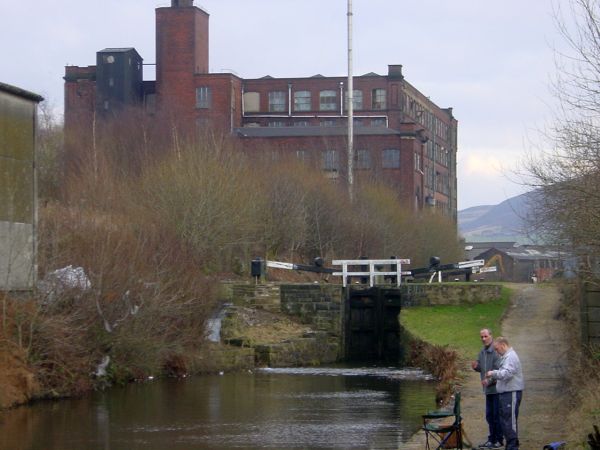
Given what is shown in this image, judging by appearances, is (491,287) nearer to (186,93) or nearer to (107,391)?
(107,391)

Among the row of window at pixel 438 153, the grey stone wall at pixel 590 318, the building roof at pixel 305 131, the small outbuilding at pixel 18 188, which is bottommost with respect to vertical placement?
the grey stone wall at pixel 590 318

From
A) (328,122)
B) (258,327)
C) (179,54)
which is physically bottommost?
(258,327)

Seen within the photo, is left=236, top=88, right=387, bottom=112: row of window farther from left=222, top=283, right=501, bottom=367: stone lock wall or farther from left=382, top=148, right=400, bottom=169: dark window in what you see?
left=222, top=283, right=501, bottom=367: stone lock wall

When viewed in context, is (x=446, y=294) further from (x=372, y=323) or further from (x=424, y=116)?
(x=424, y=116)

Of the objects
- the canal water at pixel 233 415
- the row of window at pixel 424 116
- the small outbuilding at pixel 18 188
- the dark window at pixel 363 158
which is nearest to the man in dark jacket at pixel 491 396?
the canal water at pixel 233 415

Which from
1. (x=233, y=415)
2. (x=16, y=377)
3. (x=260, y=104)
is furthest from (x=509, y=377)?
(x=260, y=104)

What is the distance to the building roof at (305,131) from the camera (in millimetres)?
81250

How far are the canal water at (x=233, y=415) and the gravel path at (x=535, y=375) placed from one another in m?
1.33

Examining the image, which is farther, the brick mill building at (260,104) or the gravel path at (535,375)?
the brick mill building at (260,104)

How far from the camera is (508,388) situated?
16.6m

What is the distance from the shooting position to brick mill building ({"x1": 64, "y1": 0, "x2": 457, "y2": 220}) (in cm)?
7988

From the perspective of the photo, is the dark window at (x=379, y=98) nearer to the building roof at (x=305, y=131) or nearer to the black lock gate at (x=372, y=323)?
the building roof at (x=305, y=131)

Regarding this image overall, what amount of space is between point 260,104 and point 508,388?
76.2 metres

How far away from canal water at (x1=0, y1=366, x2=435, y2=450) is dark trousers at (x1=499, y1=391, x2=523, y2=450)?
140 inches
